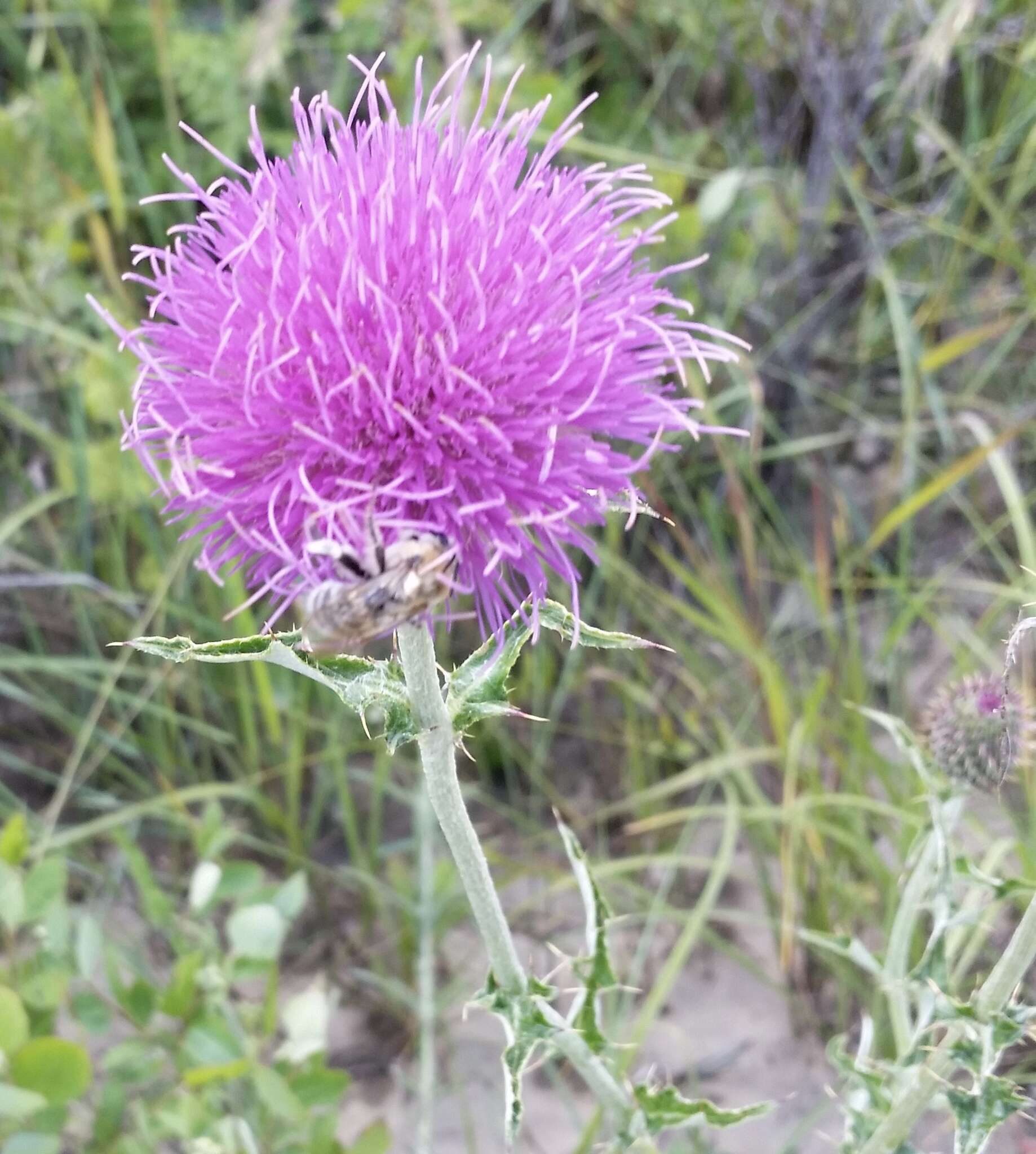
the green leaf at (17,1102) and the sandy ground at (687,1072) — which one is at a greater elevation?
the green leaf at (17,1102)

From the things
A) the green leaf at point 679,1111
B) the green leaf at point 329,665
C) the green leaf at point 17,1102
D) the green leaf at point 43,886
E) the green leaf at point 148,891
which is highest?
the green leaf at point 329,665

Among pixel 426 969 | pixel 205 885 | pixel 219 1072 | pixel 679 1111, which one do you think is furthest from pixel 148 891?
pixel 679 1111

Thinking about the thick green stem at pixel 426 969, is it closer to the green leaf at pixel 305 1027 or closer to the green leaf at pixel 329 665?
the green leaf at pixel 305 1027

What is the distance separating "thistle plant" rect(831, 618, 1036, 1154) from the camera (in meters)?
1.44

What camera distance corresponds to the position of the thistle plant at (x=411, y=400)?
121 centimetres

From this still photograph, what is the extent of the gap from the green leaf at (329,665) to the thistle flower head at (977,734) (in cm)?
97

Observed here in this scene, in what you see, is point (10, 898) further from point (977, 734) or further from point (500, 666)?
point (977, 734)

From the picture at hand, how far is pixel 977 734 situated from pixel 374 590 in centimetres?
120

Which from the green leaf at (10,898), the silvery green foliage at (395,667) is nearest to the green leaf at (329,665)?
the silvery green foliage at (395,667)

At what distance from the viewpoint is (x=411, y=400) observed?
1.24 meters

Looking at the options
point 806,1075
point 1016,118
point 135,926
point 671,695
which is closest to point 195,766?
point 135,926

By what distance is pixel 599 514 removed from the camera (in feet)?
4.28

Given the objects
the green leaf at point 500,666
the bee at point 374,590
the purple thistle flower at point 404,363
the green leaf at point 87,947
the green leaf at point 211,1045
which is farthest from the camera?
the green leaf at point 87,947

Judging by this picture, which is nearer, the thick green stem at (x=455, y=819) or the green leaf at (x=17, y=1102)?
the thick green stem at (x=455, y=819)
